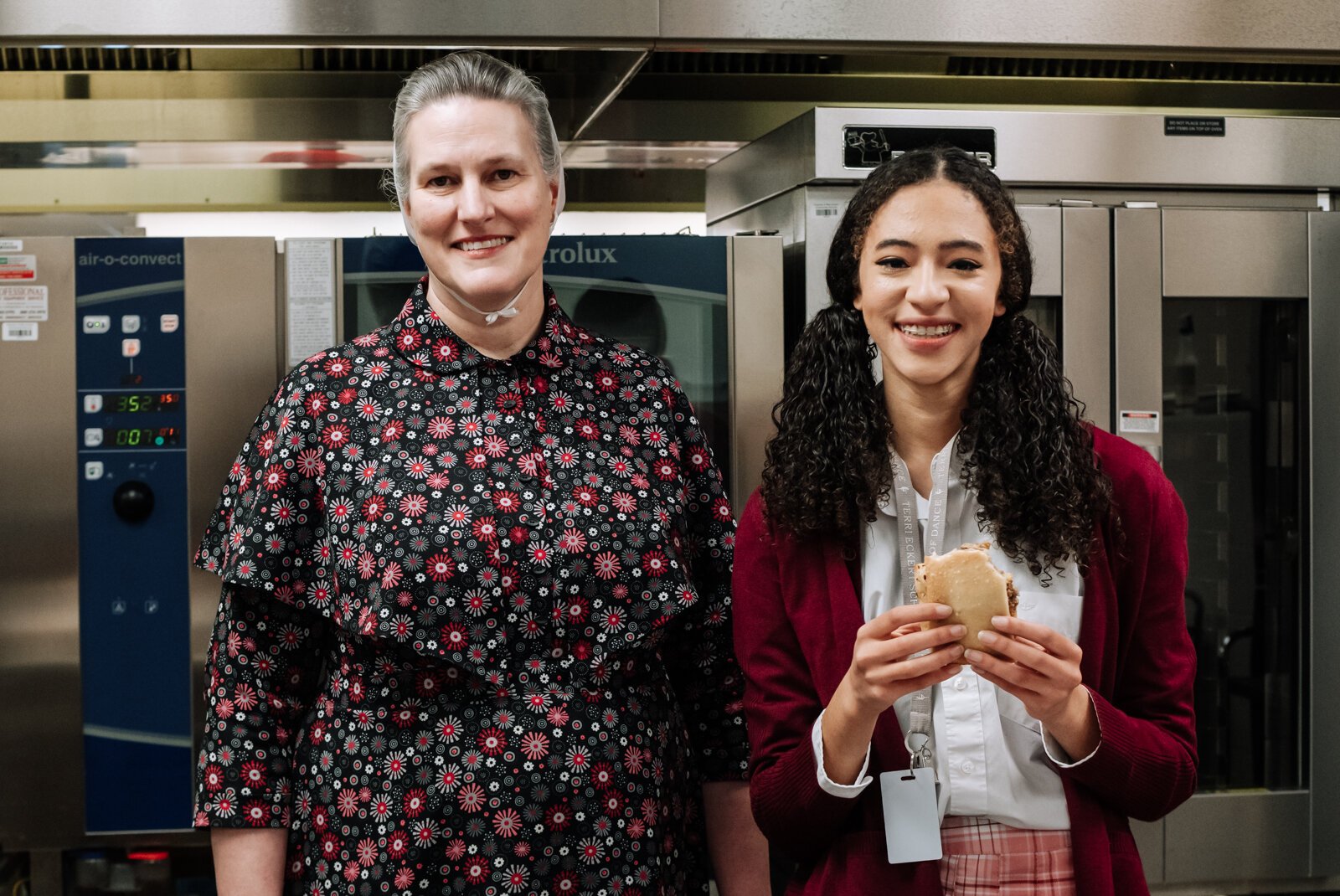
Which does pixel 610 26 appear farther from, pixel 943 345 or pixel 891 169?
pixel 943 345

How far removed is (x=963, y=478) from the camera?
1151 mm

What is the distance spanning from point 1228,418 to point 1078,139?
0.57 m

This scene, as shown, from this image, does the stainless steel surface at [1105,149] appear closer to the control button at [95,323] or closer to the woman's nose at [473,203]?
the woman's nose at [473,203]

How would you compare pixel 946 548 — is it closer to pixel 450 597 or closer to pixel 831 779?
pixel 831 779

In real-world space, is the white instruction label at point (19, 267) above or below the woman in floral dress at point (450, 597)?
above

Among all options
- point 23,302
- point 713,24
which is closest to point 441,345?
point 23,302

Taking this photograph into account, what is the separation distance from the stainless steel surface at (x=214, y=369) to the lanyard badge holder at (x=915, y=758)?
109 centimetres

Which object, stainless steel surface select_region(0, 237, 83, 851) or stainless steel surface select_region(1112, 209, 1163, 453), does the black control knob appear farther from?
stainless steel surface select_region(1112, 209, 1163, 453)

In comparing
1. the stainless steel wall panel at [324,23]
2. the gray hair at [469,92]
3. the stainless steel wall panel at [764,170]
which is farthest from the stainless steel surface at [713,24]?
the gray hair at [469,92]

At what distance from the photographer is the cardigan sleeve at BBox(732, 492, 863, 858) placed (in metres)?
1.12

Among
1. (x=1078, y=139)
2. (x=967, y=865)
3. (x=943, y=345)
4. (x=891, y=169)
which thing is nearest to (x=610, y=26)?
(x=1078, y=139)

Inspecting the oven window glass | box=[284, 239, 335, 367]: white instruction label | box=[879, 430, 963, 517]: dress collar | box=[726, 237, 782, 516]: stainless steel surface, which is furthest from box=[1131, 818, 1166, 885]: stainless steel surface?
box=[284, 239, 335, 367]: white instruction label

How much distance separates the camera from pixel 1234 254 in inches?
79.3

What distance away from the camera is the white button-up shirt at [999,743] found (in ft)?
3.54
